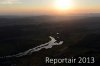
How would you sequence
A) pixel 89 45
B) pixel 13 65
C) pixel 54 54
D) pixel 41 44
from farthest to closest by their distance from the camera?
pixel 41 44 → pixel 89 45 → pixel 54 54 → pixel 13 65

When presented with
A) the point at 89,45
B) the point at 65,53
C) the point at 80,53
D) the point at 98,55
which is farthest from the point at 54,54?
the point at 89,45

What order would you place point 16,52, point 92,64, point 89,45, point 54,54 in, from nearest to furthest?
point 92,64, point 54,54, point 16,52, point 89,45

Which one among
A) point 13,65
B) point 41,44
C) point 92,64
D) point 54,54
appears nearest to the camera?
point 92,64


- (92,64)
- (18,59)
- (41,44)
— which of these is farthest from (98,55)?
(41,44)

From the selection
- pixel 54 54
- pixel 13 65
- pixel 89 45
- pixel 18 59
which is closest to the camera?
pixel 13 65

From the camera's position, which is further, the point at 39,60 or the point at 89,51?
the point at 89,51

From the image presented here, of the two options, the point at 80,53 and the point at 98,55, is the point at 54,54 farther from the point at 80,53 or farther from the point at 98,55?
the point at 98,55

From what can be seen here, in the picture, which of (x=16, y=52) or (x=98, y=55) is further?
(x=16, y=52)

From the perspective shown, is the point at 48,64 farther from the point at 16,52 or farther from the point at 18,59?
the point at 16,52

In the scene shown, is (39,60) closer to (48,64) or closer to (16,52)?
(48,64)
